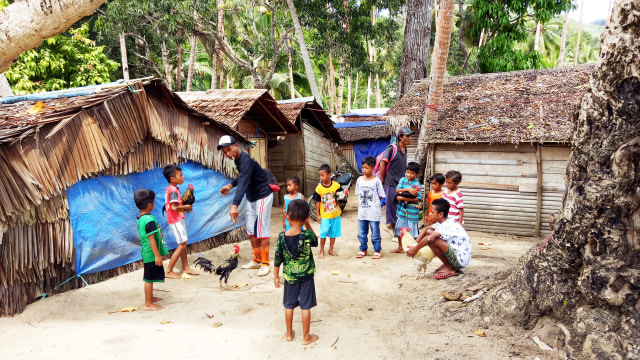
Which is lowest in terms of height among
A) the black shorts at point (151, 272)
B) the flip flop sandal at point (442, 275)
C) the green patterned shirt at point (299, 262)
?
the flip flop sandal at point (442, 275)

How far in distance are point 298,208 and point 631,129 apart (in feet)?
8.17

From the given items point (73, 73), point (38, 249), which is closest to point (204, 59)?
point (73, 73)

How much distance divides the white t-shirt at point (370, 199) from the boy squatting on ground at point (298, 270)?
265 centimetres

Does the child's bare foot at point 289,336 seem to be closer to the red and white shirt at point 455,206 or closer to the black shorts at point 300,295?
the black shorts at point 300,295

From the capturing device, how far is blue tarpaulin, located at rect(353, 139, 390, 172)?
59.8ft

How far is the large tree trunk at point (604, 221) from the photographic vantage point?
268cm

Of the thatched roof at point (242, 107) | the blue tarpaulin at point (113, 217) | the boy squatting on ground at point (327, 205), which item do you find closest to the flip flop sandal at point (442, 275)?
the boy squatting on ground at point (327, 205)

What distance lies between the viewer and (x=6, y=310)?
4.05 m

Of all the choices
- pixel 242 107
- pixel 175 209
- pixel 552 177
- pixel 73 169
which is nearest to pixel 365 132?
pixel 242 107

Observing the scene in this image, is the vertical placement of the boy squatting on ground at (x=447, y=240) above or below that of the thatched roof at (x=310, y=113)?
below

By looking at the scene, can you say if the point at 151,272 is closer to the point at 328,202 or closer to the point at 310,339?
the point at 310,339

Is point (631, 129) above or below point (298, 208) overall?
above

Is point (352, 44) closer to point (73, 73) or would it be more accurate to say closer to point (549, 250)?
point (73, 73)

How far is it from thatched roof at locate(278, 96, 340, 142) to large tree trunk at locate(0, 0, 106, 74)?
7988 millimetres
